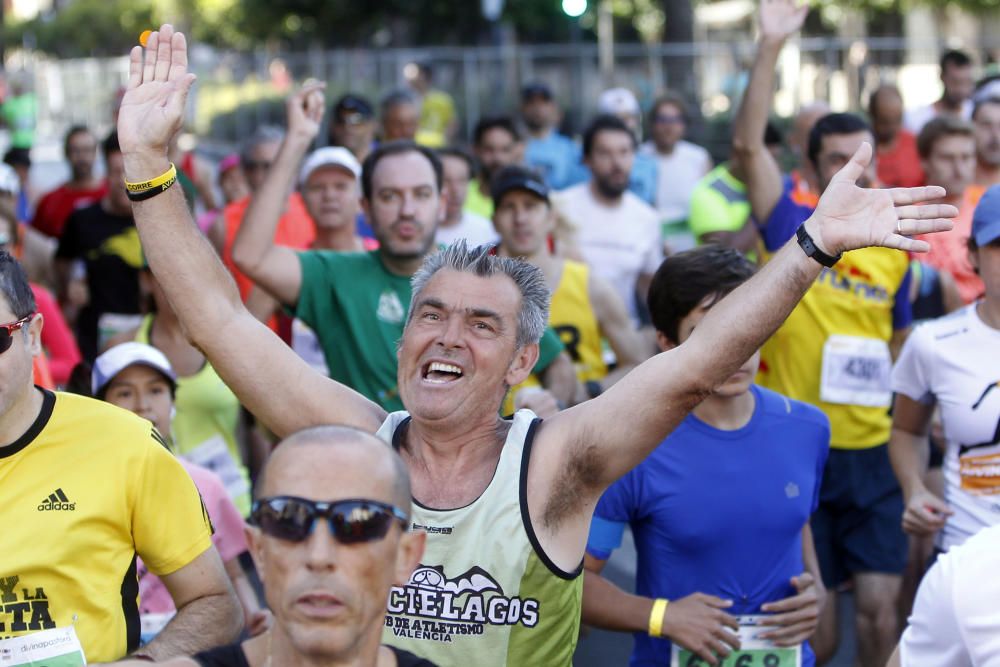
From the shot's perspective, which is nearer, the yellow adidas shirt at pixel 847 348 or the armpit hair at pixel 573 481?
the armpit hair at pixel 573 481

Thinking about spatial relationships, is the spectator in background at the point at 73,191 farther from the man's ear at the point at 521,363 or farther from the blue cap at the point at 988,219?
the man's ear at the point at 521,363

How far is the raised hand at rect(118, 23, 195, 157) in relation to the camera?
3.47 m

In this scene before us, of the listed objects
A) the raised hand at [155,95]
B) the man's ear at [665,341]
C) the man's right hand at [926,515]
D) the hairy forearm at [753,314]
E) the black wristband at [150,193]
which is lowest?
the man's right hand at [926,515]

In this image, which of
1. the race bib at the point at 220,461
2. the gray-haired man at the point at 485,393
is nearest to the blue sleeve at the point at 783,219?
the race bib at the point at 220,461

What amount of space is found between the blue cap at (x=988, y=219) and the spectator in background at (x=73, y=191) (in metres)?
7.64

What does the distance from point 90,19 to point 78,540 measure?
201ft

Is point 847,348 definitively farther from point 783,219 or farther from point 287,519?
point 287,519

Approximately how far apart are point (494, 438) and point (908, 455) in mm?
2172

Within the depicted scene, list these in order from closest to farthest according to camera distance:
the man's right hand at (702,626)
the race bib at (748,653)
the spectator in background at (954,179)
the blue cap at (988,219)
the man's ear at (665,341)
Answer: the man's right hand at (702,626) < the race bib at (748,653) < the man's ear at (665,341) < the blue cap at (988,219) < the spectator in background at (954,179)

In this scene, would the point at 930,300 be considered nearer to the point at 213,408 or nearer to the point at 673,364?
the point at 213,408

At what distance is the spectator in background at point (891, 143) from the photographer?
403 inches

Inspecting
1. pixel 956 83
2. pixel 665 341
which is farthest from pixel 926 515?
pixel 956 83

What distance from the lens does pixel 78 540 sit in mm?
3256

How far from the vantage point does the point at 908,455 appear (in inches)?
199
